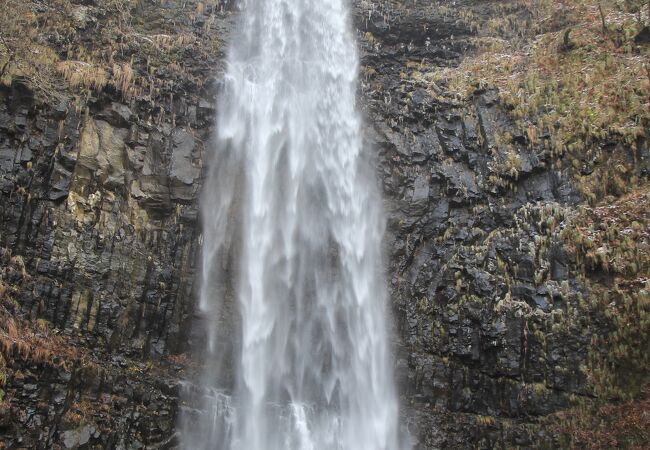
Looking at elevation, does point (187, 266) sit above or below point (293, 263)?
below

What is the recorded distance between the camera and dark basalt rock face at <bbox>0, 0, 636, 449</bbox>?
10.5m

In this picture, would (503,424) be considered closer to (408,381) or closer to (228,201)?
(408,381)

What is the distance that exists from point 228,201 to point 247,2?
831cm

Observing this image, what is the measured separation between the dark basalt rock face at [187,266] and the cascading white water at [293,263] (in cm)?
63

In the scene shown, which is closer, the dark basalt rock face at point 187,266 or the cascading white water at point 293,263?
the dark basalt rock face at point 187,266

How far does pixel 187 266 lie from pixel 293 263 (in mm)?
2783

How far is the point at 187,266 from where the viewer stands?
12.6 metres

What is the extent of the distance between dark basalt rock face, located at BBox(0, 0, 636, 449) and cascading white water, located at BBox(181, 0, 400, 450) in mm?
629

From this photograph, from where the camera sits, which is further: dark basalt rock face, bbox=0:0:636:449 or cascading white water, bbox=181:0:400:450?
cascading white water, bbox=181:0:400:450

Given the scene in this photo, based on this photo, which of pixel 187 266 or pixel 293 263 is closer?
pixel 187 266

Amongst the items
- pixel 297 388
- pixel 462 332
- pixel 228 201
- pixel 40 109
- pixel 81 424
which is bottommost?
pixel 81 424

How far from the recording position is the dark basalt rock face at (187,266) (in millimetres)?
10539

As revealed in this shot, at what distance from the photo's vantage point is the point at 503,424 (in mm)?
11375

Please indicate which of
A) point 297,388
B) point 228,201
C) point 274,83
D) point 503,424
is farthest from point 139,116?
point 503,424
